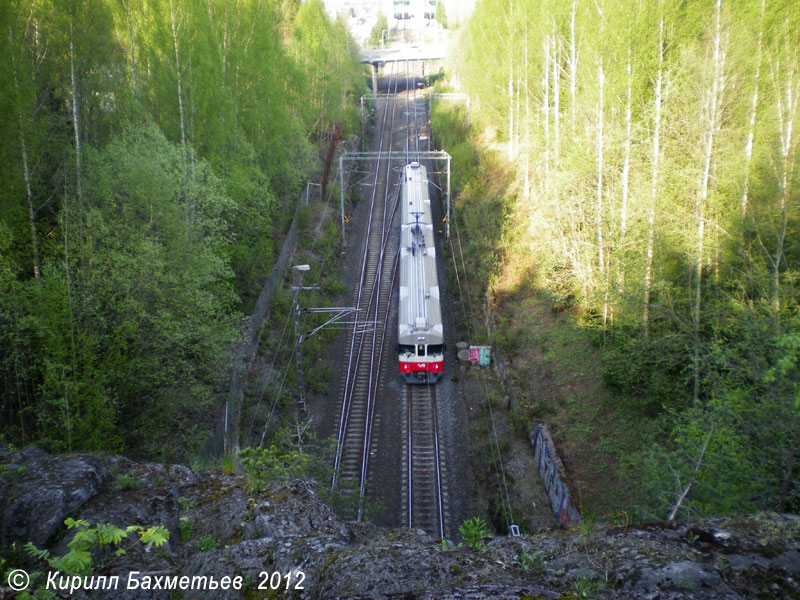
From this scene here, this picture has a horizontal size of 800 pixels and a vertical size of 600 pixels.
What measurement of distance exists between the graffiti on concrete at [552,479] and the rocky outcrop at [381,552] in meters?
7.35

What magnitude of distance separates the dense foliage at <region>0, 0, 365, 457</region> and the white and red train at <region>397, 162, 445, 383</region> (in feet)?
21.1

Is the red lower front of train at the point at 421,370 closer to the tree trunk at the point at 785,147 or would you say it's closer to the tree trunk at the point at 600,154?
the tree trunk at the point at 600,154

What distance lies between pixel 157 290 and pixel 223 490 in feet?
21.1

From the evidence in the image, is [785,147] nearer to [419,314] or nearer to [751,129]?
[751,129]

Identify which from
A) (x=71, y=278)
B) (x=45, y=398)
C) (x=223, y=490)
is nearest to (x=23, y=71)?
(x=71, y=278)

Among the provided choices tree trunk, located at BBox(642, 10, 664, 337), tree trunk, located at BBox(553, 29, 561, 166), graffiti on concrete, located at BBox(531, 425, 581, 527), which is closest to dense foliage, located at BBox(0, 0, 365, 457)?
graffiti on concrete, located at BBox(531, 425, 581, 527)

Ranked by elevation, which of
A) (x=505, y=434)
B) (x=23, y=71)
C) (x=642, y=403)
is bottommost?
(x=505, y=434)

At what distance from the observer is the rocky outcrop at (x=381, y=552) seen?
518 cm

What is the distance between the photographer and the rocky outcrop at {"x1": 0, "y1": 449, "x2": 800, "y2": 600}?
5184 millimetres

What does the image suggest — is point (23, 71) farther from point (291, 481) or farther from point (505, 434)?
point (505, 434)

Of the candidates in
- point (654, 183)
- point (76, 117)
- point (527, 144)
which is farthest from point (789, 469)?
point (527, 144)

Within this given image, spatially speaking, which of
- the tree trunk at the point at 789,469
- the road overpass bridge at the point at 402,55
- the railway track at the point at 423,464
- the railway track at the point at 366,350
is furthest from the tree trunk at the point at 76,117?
the road overpass bridge at the point at 402,55

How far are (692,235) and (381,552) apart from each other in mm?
11074

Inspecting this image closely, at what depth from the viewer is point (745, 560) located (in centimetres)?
544
